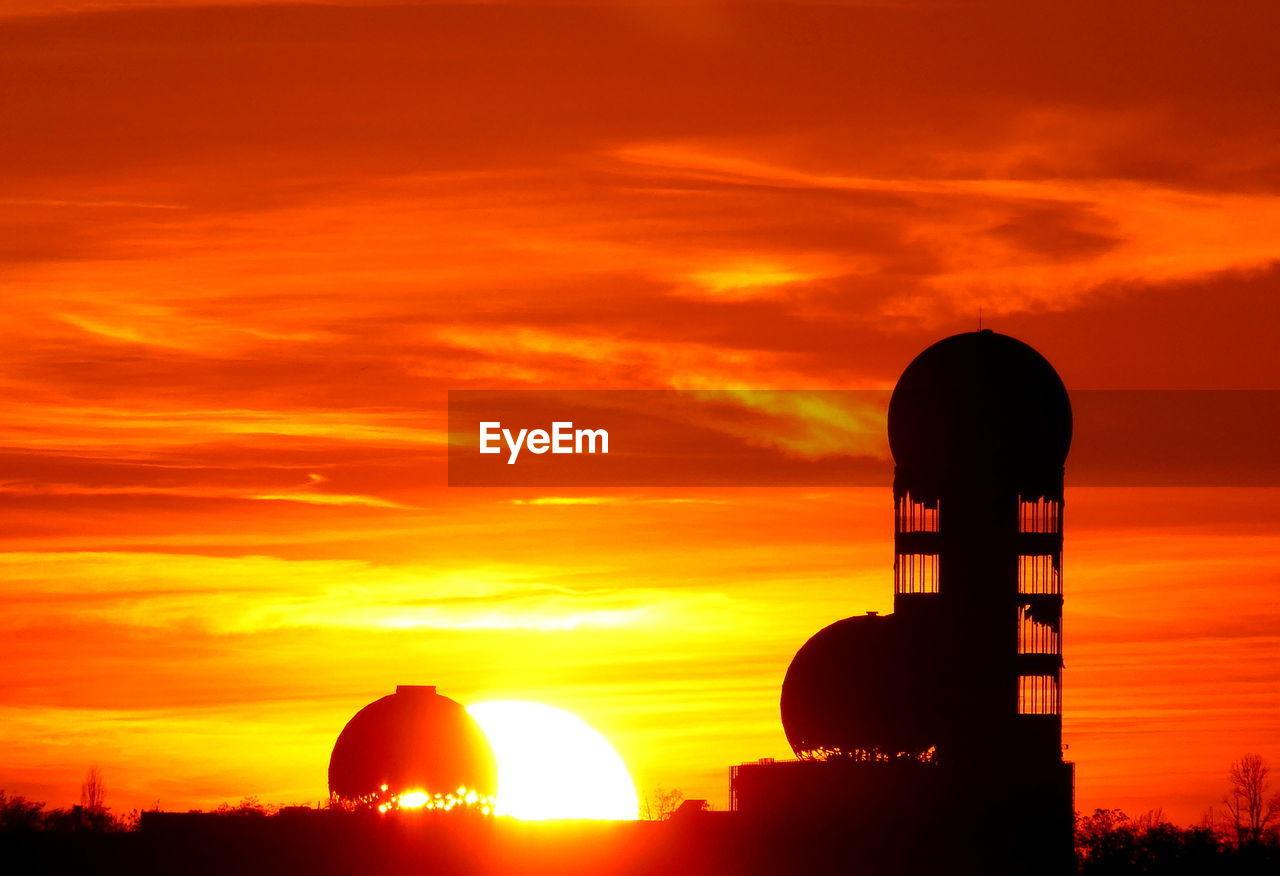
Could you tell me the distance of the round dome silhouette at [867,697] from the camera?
399 feet

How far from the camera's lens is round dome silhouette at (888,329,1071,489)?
4946 inches

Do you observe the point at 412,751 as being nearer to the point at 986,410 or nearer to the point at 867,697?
the point at 867,697

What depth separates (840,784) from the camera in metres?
118

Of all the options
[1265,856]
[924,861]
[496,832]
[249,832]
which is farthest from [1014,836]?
[249,832]

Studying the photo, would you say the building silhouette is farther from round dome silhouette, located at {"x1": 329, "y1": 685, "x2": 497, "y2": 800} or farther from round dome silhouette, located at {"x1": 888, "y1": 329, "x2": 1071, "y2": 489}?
round dome silhouette, located at {"x1": 329, "y1": 685, "x2": 497, "y2": 800}

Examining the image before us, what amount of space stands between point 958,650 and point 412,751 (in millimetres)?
28717

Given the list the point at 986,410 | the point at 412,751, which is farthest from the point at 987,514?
the point at 412,751

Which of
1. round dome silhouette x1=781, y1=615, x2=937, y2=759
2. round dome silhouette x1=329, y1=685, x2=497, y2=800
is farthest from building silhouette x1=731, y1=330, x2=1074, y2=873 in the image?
round dome silhouette x1=329, y1=685, x2=497, y2=800

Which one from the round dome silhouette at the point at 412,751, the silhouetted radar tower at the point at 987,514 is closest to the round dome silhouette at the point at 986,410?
the silhouetted radar tower at the point at 987,514

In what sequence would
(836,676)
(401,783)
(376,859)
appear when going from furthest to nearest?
Result: (401,783) < (836,676) < (376,859)

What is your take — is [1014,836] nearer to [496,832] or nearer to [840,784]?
[840,784]

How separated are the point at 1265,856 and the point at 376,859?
40.3 m

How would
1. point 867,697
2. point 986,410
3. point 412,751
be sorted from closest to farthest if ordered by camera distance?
1. point 867,697
2. point 986,410
3. point 412,751

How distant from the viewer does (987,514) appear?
127312 millimetres
